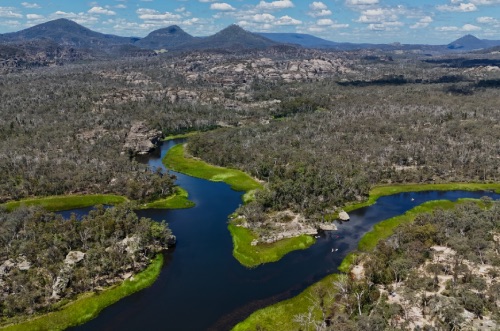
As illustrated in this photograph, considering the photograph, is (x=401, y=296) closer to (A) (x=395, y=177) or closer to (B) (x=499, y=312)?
(B) (x=499, y=312)

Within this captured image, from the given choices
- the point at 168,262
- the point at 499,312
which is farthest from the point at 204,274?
the point at 499,312

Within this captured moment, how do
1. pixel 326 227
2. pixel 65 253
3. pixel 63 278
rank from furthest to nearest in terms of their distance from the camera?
pixel 326 227 < pixel 65 253 < pixel 63 278

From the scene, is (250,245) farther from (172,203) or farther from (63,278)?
(63,278)

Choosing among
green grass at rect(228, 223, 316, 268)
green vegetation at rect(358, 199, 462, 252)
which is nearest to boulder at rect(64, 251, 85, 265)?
green grass at rect(228, 223, 316, 268)

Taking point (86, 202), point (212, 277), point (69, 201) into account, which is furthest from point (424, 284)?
point (69, 201)

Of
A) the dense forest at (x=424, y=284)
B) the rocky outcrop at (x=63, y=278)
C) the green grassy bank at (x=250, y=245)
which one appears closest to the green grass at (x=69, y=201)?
the green grassy bank at (x=250, y=245)

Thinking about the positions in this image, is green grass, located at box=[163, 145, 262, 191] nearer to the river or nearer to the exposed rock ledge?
the river

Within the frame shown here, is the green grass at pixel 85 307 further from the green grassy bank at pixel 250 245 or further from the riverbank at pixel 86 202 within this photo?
the riverbank at pixel 86 202
